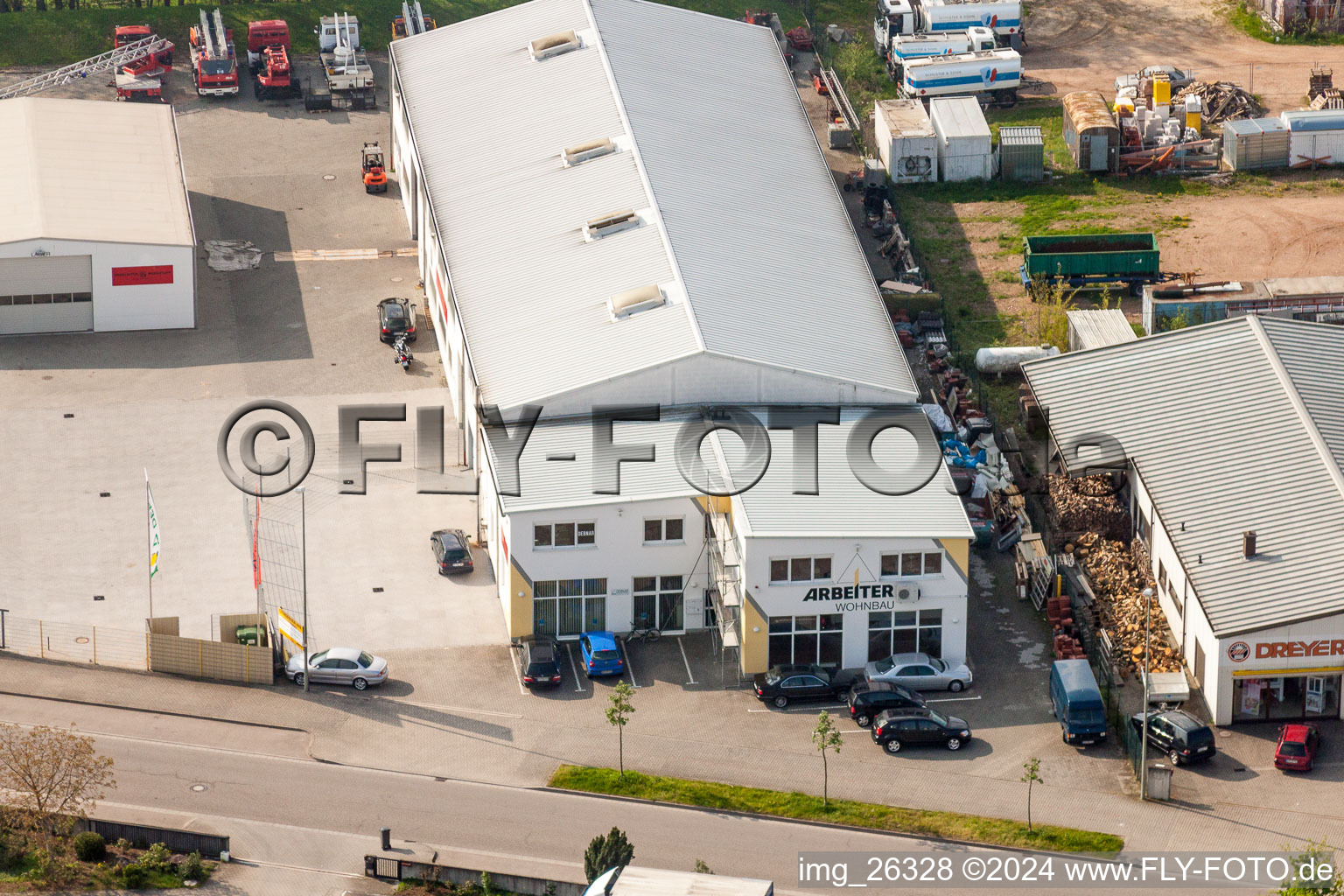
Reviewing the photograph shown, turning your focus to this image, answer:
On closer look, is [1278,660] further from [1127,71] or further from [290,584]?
[1127,71]

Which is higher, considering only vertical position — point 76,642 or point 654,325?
point 654,325

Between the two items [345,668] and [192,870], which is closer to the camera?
[192,870]

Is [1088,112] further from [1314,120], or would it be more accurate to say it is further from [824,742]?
[824,742]

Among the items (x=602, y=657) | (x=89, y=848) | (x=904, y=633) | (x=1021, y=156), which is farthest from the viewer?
(x=1021, y=156)

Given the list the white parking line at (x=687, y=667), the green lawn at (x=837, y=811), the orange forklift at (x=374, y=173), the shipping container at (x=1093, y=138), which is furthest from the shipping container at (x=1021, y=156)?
the green lawn at (x=837, y=811)

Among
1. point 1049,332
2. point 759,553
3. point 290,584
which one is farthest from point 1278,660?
point 290,584

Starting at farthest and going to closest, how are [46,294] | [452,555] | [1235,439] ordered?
[46,294] < [452,555] < [1235,439]

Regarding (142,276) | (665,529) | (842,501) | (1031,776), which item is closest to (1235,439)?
(842,501)
